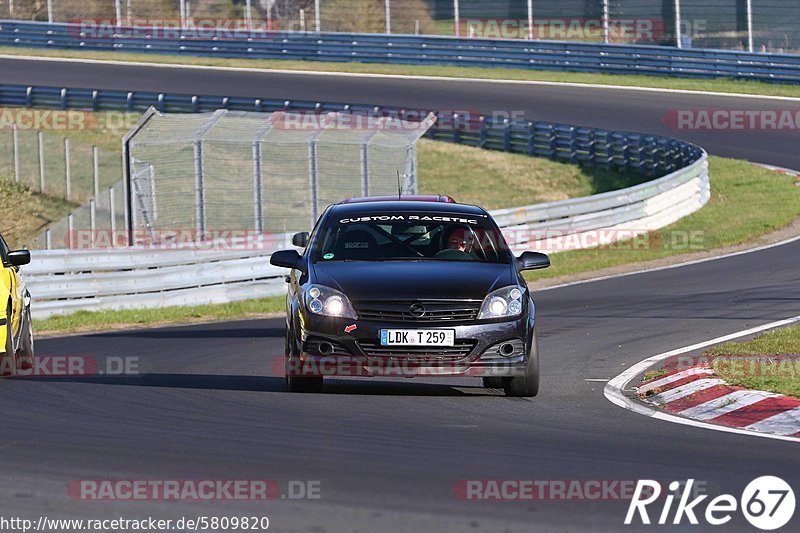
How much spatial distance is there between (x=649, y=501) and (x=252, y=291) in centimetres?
1497

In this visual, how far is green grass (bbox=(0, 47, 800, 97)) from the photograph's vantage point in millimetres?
40781

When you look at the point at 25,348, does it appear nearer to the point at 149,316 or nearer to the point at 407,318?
the point at 407,318

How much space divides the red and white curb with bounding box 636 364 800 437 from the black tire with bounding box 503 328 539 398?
2.80ft

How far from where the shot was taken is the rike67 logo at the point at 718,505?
21.2ft

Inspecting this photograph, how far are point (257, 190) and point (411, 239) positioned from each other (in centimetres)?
1252

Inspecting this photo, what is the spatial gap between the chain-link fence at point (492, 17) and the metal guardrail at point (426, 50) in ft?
1.46

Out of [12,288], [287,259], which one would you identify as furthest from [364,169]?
[287,259]

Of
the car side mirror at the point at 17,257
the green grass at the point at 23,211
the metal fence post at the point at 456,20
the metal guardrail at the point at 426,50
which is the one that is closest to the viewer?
the car side mirror at the point at 17,257

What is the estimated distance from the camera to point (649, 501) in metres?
6.82

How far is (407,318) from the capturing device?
1039cm

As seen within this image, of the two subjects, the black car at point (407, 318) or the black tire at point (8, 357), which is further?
the black tire at point (8, 357)

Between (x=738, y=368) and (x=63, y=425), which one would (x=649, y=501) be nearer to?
(x=63, y=425)

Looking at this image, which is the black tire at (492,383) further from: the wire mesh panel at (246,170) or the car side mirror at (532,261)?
the wire mesh panel at (246,170)

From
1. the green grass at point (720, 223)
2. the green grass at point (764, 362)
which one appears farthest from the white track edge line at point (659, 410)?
the green grass at point (720, 223)
